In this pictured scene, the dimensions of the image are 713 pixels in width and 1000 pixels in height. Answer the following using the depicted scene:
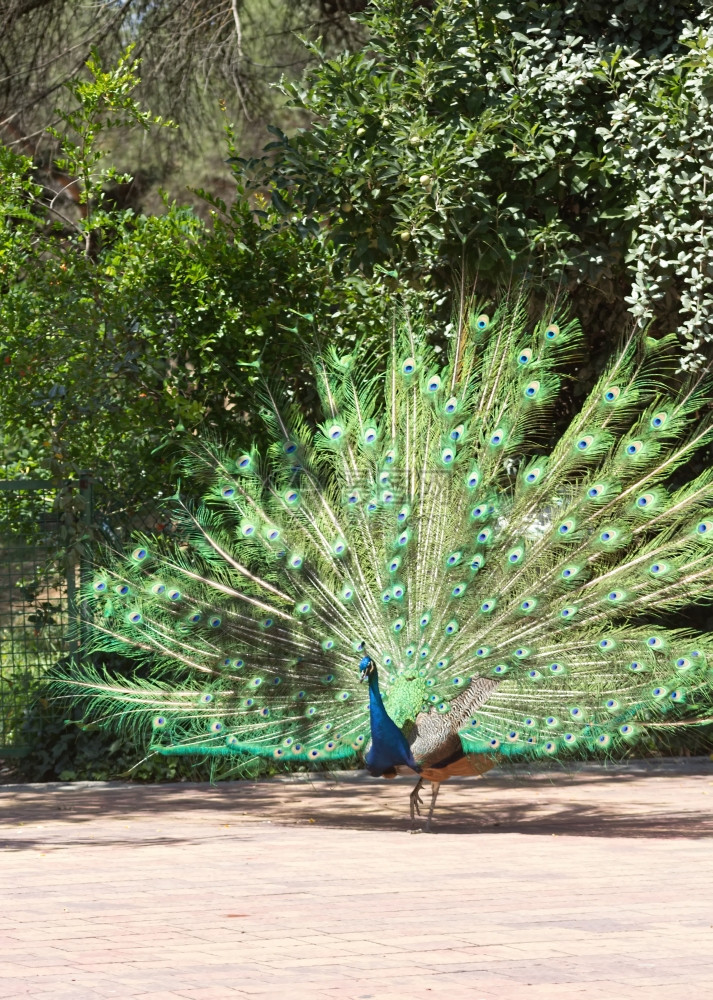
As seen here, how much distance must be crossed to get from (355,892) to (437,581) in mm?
2205

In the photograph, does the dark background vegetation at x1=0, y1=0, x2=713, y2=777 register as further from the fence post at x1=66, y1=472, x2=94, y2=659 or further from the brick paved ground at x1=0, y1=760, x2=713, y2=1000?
the brick paved ground at x1=0, y1=760, x2=713, y2=1000

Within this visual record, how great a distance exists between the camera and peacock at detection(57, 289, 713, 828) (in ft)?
26.7

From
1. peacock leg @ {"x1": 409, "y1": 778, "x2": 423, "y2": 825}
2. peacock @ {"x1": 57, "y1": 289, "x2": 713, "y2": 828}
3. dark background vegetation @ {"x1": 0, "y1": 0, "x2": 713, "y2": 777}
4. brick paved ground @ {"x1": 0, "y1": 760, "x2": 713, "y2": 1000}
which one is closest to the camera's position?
brick paved ground @ {"x1": 0, "y1": 760, "x2": 713, "y2": 1000}

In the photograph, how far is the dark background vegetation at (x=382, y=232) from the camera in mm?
9766

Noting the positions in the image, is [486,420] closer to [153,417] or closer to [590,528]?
[590,528]

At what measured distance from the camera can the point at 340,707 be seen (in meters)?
8.31

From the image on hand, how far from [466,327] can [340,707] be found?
245 cm

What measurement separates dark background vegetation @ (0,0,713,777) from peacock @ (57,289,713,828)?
48.1 inches

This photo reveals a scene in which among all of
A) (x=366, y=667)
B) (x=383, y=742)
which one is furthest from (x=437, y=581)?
(x=383, y=742)

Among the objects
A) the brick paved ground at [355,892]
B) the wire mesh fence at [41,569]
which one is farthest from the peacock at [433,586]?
the wire mesh fence at [41,569]

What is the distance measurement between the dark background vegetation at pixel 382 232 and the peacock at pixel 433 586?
1.22 m

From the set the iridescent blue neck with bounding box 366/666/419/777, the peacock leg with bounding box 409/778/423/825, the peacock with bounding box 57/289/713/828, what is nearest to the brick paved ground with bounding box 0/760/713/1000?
the peacock leg with bounding box 409/778/423/825

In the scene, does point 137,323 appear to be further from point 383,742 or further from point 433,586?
point 383,742

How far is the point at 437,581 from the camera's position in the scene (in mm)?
8383
